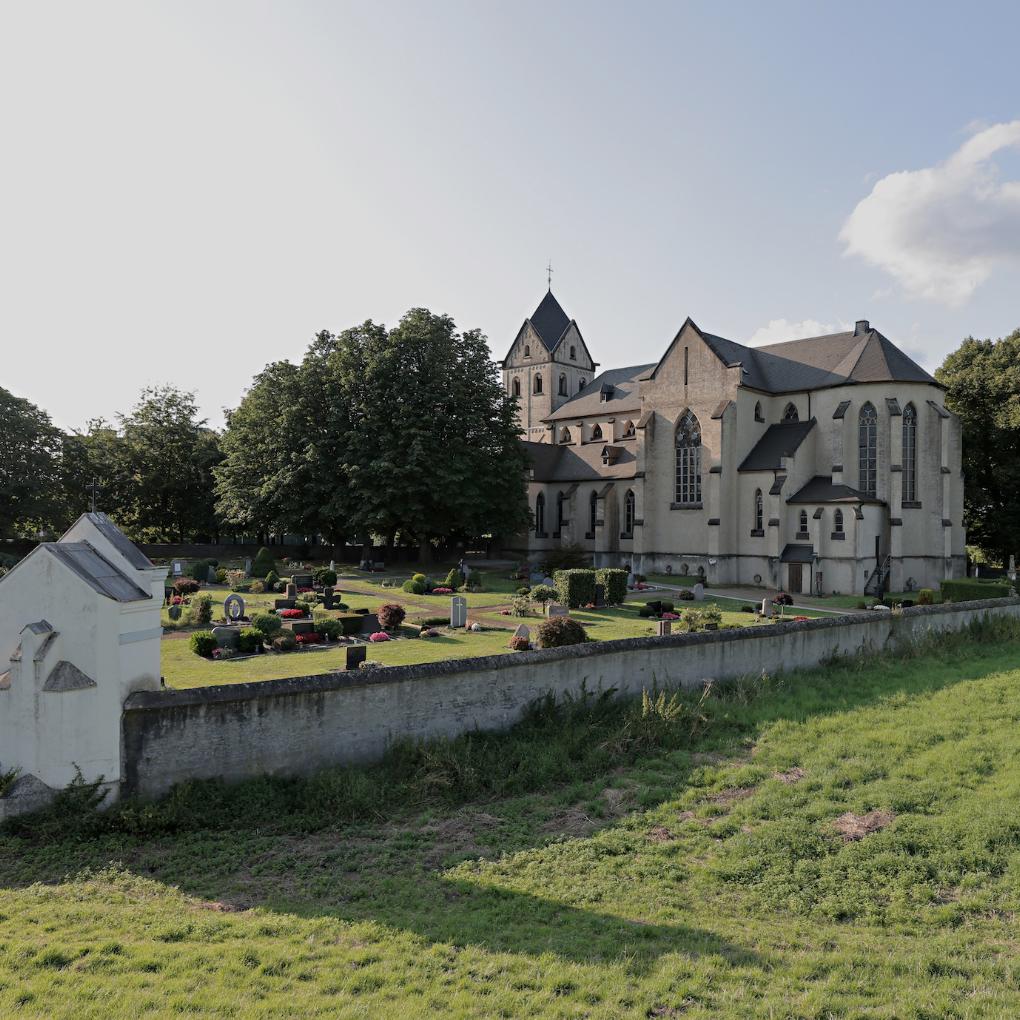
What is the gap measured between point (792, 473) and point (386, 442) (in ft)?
74.4

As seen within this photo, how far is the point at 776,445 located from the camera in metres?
45.0

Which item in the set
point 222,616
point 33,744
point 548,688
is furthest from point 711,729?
point 222,616

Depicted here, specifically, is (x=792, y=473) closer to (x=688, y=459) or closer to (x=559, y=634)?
(x=688, y=459)

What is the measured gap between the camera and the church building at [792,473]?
137ft

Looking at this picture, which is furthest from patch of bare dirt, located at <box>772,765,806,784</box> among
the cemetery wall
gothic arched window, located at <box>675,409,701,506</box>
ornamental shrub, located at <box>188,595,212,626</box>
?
gothic arched window, located at <box>675,409,701,506</box>

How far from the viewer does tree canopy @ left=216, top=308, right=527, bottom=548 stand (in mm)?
42906

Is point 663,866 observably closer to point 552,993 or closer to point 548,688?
point 552,993

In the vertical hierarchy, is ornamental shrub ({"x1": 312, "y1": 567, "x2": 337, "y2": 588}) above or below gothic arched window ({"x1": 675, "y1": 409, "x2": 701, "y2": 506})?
below

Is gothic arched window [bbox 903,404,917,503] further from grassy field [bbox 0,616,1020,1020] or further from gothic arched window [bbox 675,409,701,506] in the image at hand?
grassy field [bbox 0,616,1020,1020]

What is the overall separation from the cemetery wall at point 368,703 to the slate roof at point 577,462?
1348 inches

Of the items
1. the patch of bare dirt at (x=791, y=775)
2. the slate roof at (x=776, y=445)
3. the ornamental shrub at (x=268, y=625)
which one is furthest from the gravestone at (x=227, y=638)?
the slate roof at (x=776, y=445)

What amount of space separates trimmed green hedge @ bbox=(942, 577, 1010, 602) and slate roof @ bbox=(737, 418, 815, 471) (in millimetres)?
10811

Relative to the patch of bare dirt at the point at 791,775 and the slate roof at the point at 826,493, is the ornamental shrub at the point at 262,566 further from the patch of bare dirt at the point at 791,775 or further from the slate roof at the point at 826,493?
the patch of bare dirt at the point at 791,775

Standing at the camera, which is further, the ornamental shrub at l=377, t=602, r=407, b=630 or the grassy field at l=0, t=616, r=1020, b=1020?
the ornamental shrub at l=377, t=602, r=407, b=630
